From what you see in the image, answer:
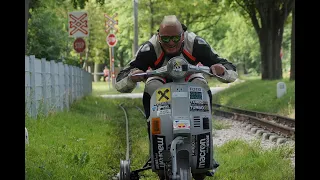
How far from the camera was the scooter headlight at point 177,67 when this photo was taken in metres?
4.68

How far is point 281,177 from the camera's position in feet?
22.1

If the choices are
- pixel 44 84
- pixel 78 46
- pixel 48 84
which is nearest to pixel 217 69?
pixel 44 84

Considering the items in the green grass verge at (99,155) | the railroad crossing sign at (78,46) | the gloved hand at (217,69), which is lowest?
the green grass verge at (99,155)

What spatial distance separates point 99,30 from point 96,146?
1600 inches

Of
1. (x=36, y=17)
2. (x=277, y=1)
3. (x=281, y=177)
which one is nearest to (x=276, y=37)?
(x=277, y=1)

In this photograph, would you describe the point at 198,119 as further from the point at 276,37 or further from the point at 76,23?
the point at 276,37

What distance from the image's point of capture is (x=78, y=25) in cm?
1902

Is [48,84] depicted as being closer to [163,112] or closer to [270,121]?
[270,121]

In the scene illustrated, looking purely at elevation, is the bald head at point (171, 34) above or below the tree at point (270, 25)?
below

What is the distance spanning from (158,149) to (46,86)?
9479 millimetres

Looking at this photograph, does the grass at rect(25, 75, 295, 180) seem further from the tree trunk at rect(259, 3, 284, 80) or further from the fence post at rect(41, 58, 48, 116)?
the tree trunk at rect(259, 3, 284, 80)

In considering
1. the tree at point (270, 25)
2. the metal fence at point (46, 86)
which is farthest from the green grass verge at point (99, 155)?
the tree at point (270, 25)

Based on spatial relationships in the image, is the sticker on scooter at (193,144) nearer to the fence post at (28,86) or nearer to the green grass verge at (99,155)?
the green grass verge at (99,155)
